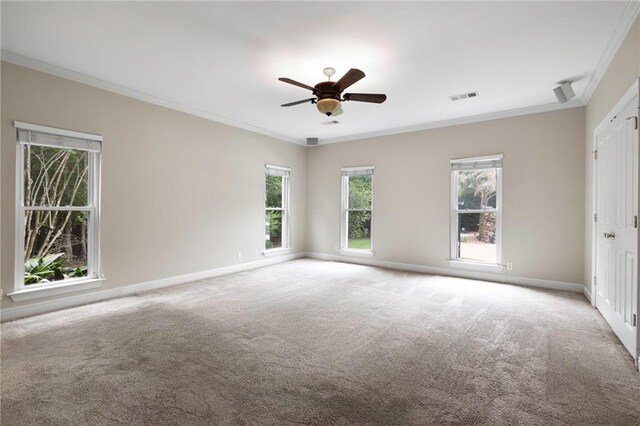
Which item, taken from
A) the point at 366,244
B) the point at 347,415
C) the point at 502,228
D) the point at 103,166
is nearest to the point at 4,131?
the point at 103,166

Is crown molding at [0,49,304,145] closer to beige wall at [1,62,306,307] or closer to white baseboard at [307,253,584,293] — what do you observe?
beige wall at [1,62,306,307]

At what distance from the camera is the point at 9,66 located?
319cm

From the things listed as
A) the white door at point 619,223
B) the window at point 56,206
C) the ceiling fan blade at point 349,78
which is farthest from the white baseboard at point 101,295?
the white door at point 619,223

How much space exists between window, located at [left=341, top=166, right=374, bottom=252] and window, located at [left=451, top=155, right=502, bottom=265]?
1686 mm

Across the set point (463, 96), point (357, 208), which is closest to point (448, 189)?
point (463, 96)

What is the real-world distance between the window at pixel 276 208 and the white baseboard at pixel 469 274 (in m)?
1.15

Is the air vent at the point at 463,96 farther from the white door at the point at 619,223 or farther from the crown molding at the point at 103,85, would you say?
the crown molding at the point at 103,85

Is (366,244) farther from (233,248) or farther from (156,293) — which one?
(156,293)

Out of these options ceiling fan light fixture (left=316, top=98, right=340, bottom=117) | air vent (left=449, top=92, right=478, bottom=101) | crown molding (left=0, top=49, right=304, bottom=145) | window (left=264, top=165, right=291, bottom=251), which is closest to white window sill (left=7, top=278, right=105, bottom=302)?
crown molding (left=0, top=49, right=304, bottom=145)

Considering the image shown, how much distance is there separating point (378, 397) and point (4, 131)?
4.34 m

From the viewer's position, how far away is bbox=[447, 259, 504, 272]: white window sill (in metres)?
5.10

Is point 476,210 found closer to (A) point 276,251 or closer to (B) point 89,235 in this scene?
(A) point 276,251

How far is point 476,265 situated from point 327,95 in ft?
12.9

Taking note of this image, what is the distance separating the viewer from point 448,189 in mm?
5531
